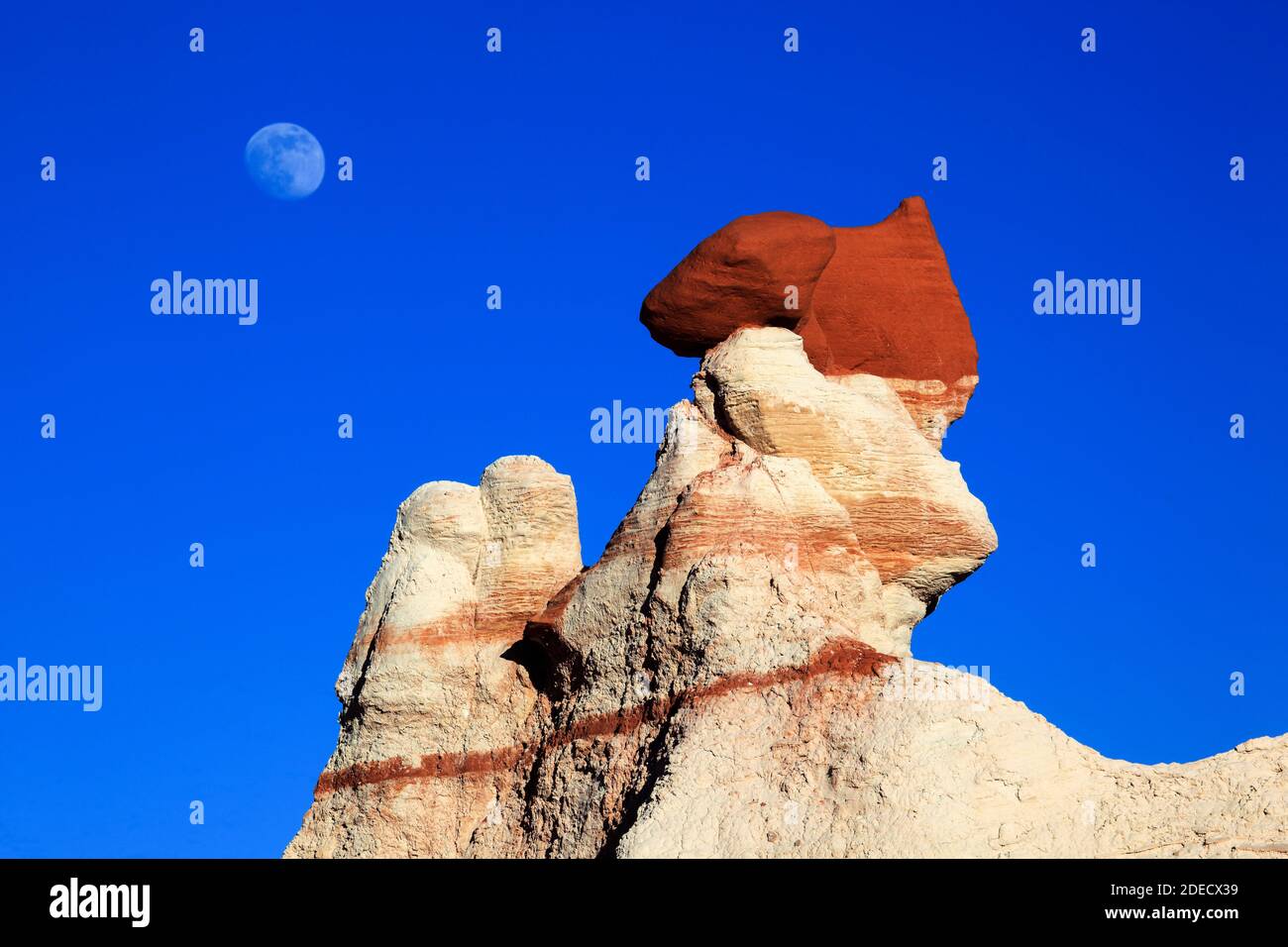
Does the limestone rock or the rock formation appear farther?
the limestone rock

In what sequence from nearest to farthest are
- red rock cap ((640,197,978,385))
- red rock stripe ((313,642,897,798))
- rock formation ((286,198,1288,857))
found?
rock formation ((286,198,1288,857)) < red rock stripe ((313,642,897,798)) < red rock cap ((640,197,978,385))

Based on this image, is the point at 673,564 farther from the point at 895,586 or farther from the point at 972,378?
the point at 972,378

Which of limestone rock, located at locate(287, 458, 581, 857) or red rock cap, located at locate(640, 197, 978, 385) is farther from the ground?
red rock cap, located at locate(640, 197, 978, 385)

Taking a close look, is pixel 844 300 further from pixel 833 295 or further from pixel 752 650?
pixel 752 650

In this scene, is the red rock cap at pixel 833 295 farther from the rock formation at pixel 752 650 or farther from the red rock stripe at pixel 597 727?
the red rock stripe at pixel 597 727

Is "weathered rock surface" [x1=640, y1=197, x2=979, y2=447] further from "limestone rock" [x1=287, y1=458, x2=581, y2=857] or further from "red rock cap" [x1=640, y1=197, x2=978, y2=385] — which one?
"limestone rock" [x1=287, y1=458, x2=581, y2=857]

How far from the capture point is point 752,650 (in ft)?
85.5

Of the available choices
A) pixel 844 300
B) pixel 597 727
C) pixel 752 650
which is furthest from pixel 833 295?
pixel 597 727

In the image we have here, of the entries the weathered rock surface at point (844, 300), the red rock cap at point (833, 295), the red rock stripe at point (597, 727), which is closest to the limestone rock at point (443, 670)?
the red rock stripe at point (597, 727)

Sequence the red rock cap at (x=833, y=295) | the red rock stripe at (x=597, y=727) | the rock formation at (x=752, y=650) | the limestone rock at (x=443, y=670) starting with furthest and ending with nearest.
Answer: the red rock cap at (x=833, y=295) → the limestone rock at (x=443, y=670) → the red rock stripe at (x=597, y=727) → the rock formation at (x=752, y=650)

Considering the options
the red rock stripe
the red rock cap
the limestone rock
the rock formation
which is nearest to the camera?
the rock formation

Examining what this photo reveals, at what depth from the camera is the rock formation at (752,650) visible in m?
24.2

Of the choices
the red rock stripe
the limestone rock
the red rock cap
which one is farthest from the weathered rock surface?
the red rock stripe

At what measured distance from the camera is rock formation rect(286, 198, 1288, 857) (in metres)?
24.2
